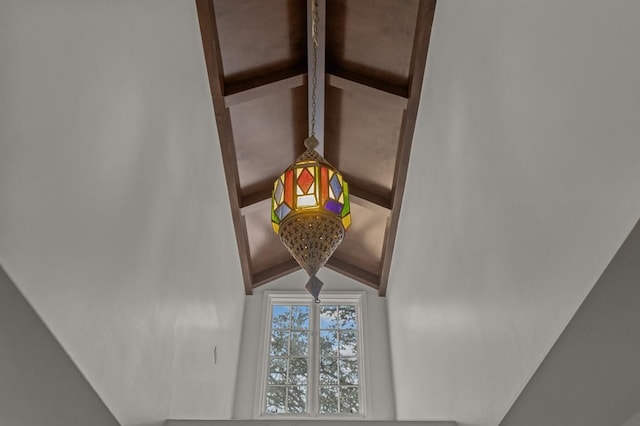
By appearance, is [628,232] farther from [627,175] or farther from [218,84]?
[218,84]

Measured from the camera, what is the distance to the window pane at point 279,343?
230 inches

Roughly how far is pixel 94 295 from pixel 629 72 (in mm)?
1915

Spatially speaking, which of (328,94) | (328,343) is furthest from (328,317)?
(328,94)

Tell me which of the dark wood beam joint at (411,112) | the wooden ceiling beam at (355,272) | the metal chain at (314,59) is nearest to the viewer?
the dark wood beam joint at (411,112)

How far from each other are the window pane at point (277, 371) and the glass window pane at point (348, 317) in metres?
0.82

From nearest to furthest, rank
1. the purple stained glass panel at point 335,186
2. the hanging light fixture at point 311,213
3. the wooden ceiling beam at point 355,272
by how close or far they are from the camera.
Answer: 1. the hanging light fixture at point 311,213
2. the purple stained glass panel at point 335,186
3. the wooden ceiling beam at point 355,272

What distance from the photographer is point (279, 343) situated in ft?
19.4

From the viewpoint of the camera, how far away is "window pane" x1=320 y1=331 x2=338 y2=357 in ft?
19.2

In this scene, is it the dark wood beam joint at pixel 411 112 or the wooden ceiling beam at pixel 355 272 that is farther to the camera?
the wooden ceiling beam at pixel 355 272

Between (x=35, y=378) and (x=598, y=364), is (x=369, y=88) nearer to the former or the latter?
(x=598, y=364)

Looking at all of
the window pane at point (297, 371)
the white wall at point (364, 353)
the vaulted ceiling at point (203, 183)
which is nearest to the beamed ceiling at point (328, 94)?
the vaulted ceiling at point (203, 183)

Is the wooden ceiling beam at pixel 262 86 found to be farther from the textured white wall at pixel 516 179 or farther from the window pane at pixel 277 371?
the window pane at pixel 277 371

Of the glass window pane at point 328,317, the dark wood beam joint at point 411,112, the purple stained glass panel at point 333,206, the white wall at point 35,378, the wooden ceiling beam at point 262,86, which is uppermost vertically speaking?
the wooden ceiling beam at point 262,86

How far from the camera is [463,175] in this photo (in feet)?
9.41
